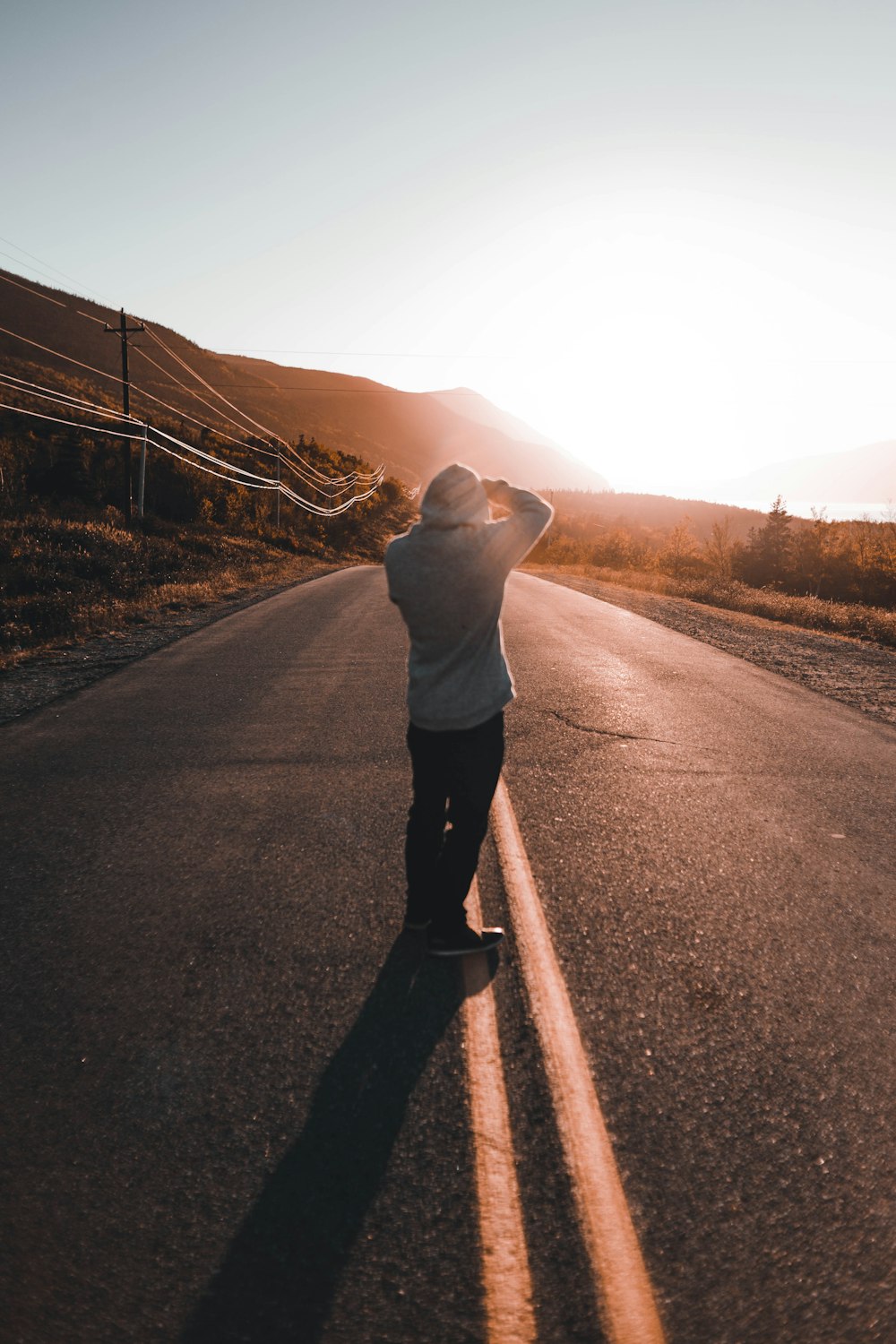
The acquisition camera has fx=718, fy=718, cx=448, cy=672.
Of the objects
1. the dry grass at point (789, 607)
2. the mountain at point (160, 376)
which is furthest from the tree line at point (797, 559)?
the mountain at point (160, 376)

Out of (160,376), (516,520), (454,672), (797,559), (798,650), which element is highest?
(160,376)

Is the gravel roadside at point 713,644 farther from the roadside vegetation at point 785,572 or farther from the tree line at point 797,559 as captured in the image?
the tree line at point 797,559

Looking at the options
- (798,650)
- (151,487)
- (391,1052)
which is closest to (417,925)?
(391,1052)

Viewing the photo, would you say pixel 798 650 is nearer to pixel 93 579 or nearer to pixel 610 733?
pixel 610 733

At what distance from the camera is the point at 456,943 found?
306 centimetres

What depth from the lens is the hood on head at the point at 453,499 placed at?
2.78 m

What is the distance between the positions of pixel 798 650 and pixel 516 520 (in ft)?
33.2

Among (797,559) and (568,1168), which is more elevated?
(797,559)

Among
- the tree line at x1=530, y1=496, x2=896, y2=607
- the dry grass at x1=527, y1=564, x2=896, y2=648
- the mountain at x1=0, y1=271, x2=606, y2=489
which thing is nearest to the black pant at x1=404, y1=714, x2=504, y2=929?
the dry grass at x1=527, y1=564, x2=896, y2=648

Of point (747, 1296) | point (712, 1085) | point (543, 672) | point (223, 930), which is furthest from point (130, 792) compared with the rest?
point (543, 672)

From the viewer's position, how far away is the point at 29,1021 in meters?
2.64

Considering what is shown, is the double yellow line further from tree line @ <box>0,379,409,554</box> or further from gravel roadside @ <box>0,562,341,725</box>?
tree line @ <box>0,379,409,554</box>

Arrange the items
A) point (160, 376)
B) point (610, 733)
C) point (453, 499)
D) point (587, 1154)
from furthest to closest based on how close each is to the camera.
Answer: point (160, 376) < point (610, 733) < point (453, 499) < point (587, 1154)

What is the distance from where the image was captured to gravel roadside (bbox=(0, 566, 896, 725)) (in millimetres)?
7891
